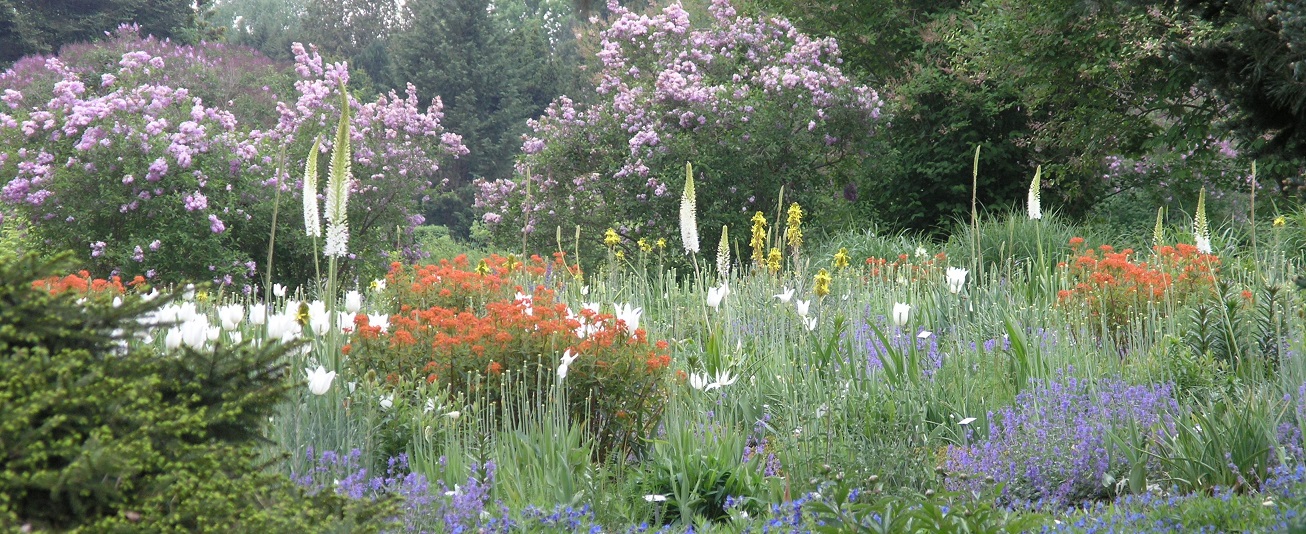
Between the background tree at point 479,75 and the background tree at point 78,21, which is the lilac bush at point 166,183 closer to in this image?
the background tree at point 78,21

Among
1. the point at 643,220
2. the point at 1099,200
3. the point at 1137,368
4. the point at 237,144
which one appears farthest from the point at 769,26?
the point at 1137,368

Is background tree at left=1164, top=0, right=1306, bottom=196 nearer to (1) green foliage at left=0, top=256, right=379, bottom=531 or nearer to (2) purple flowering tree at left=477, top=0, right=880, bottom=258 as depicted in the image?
(1) green foliage at left=0, top=256, right=379, bottom=531

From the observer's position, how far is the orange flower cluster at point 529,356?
4352mm

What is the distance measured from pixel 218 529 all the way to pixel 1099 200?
1544cm

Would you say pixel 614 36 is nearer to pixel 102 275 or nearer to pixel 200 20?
pixel 102 275

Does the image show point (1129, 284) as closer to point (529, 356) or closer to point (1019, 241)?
point (529, 356)

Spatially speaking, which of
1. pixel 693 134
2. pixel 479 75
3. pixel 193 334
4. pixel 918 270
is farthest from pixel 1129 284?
pixel 479 75

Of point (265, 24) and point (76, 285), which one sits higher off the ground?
point (265, 24)

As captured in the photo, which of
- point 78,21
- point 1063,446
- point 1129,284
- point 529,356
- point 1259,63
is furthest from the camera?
point 78,21

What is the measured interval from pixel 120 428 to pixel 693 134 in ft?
36.8

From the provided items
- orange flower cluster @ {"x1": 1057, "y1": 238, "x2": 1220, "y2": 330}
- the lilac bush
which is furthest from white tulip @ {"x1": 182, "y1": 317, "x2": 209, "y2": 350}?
the lilac bush

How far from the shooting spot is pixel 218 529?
80.0 inches

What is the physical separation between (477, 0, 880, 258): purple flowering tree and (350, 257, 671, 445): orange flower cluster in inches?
303

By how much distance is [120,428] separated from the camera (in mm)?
2037
